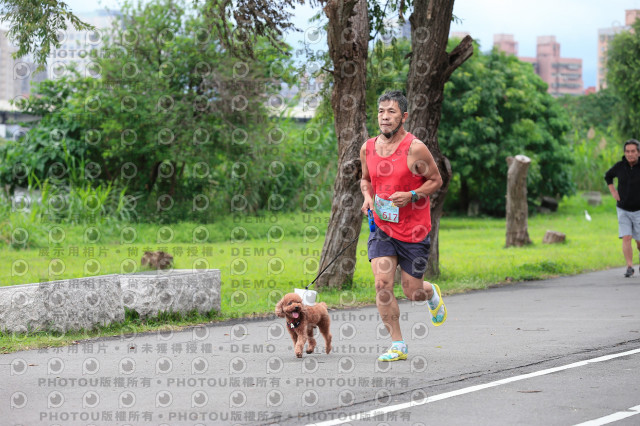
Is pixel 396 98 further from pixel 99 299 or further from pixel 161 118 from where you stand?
pixel 161 118

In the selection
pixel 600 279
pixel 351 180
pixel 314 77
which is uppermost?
pixel 314 77

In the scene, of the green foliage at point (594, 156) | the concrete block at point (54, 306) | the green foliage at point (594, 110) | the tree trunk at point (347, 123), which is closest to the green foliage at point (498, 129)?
the green foliage at point (594, 156)

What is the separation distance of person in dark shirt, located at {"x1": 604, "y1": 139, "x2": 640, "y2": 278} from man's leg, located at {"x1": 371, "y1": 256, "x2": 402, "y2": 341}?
808 cm

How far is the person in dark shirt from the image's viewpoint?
14484mm

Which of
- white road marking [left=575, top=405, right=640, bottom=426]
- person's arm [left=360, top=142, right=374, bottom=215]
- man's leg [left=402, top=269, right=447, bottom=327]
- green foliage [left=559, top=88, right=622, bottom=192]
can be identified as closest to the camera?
white road marking [left=575, top=405, right=640, bottom=426]

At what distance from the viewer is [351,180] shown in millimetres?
12812

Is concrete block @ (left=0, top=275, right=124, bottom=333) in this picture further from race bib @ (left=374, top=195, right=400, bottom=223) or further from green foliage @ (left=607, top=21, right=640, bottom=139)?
green foliage @ (left=607, top=21, right=640, bottom=139)

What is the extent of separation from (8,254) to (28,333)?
10.1 m

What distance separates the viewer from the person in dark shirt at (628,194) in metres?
14.5

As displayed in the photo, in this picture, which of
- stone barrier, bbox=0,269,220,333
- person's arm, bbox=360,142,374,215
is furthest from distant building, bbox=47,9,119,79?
person's arm, bbox=360,142,374,215

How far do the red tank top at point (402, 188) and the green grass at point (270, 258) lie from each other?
3.28m

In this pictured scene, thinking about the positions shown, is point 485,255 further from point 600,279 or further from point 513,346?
point 513,346

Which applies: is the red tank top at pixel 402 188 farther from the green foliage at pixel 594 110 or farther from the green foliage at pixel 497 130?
the green foliage at pixel 594 110

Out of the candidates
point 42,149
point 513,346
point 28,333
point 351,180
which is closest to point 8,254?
point 42,149
